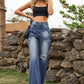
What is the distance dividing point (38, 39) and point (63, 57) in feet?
7.65

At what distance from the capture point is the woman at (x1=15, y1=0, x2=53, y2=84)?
10.3ft

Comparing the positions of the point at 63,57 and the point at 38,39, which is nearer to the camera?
the point at 38,39

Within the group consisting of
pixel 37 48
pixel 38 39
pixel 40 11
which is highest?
pixel 40 11

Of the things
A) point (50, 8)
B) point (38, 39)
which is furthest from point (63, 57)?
point (50, 8)

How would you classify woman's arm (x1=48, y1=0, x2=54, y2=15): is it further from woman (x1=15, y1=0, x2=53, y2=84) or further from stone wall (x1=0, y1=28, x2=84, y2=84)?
stone wall (x1=0, y1=28, x2=84, y2=84)

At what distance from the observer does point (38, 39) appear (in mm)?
3285

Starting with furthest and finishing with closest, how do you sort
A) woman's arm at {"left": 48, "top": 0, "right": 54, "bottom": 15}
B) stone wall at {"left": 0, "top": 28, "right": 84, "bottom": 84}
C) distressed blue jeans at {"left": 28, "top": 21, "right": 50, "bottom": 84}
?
stone wall at {"left": 0, "top": 28, "right": 84, "bottom": 84} < woman's arm at {"left": 48, "top": 0, "right": 54, "bottom": 15} < distressed blue jeans at {"left": 28, "top": 21, "right": 50, "bottom": 84}

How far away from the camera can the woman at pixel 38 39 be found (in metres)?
3.12

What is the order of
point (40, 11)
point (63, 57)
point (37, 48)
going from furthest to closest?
point (63, 57), point (40, 11), point (37, 48)

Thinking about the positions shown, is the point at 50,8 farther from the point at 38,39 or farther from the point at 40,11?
the point at 38,39

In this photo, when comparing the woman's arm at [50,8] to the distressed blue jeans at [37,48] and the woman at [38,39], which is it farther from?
the distressed blue jeans at [37,48]

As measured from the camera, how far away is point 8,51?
24.7ft

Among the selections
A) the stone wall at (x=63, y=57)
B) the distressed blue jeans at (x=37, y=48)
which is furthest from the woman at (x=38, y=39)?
the stone wall at (x=63, y=57)

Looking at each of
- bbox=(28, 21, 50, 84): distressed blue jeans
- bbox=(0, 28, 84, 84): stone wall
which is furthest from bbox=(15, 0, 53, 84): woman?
bbox=(0, 28, 84, 84): stone wall
